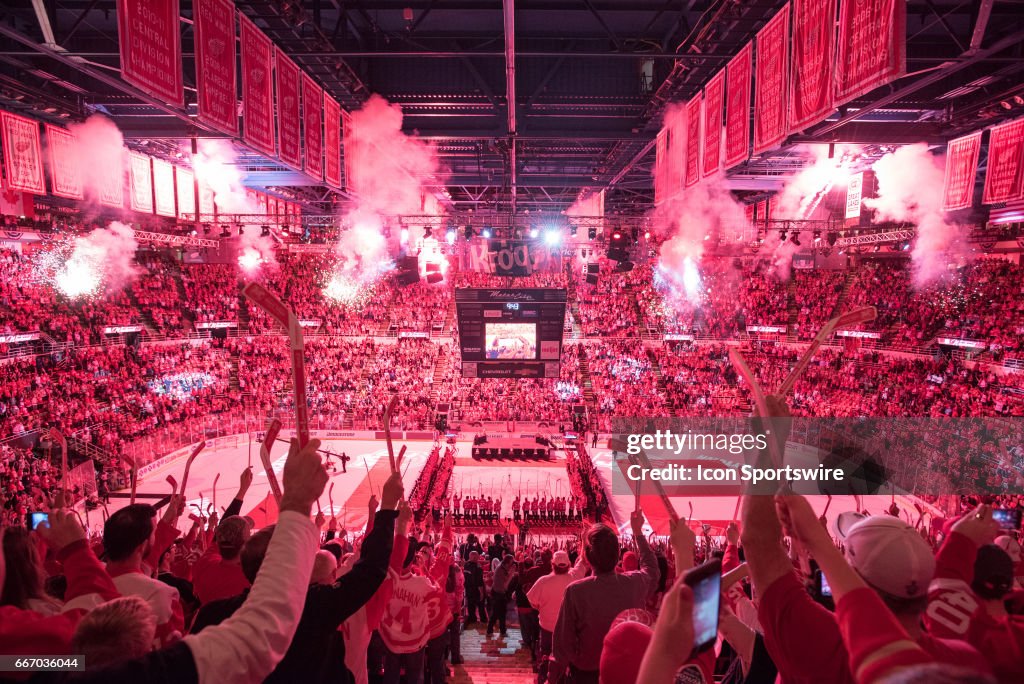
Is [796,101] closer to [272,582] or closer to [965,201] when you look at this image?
[965,201]

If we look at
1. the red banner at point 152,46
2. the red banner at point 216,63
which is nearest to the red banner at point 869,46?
the red banner at point 216,63

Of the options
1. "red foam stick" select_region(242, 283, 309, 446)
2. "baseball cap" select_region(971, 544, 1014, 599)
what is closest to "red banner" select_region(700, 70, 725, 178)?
"baseball cap" select_region(971, 544, 1014, 599)

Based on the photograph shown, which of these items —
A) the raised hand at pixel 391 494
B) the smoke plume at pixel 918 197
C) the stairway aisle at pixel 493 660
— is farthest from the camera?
the smoke plume at pixel 918 197

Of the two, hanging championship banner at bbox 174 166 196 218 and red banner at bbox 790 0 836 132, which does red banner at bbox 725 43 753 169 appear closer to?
red banner at bbox 790 0 836 132

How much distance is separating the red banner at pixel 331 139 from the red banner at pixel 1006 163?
43.2ft

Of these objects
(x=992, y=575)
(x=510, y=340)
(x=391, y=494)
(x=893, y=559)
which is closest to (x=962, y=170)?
(x=992, y=575)

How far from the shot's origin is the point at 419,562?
592cm

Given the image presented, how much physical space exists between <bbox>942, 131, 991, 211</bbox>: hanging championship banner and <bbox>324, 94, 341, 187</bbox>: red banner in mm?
13517

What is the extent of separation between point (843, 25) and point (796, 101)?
1.14 meters

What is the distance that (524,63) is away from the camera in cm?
1372

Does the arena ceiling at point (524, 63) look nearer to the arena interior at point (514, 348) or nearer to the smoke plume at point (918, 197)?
the arena interior at point (514, 348)

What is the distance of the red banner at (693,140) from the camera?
1150 centimetres

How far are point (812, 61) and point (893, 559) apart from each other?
26.3ft

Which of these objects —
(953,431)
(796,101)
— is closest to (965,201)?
(953,431)
